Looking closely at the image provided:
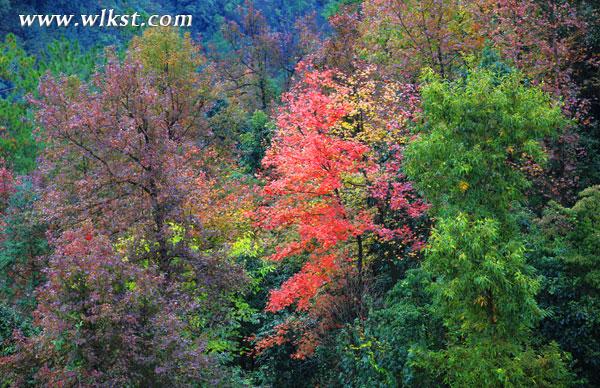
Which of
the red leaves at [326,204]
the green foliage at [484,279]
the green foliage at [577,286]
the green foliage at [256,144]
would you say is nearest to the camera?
the green foliage at [484,279]

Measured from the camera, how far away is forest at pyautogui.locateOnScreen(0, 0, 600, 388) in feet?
33.8

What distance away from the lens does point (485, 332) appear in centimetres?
1088

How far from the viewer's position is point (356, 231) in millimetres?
15070

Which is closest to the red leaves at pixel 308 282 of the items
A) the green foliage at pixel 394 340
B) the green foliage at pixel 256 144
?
the green foliage at pixel 394 340

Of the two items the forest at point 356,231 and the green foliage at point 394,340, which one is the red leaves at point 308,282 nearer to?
the forest at point 356,231

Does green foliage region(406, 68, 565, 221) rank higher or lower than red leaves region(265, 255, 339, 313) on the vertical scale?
higher

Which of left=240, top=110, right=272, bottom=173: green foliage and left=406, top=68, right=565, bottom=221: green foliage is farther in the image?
left=240, top=110, right=272, bottom=173: green foliage

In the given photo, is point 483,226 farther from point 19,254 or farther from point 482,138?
point 19,254

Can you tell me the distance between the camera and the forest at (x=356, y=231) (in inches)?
405

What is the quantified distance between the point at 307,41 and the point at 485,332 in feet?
104

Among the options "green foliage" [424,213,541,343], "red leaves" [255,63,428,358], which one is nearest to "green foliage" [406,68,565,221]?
"green foliage" [424,213,541,343]

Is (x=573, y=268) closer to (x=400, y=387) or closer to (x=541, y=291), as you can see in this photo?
(x=541, y=291)

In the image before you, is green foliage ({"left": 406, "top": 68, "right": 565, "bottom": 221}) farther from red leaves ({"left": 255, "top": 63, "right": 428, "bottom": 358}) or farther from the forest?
red leaves ({"left": 255, "top": 63, "right": 428, "bottom": 358})

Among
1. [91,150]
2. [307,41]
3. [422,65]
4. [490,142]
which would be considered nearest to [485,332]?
[490,142]
